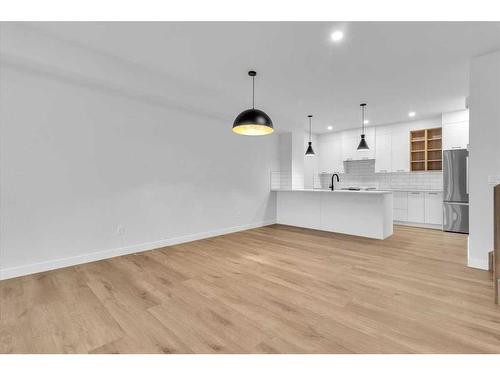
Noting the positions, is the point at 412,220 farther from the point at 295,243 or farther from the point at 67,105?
the point at 67,105

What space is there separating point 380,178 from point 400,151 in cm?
93

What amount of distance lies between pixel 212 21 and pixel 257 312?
108 inches

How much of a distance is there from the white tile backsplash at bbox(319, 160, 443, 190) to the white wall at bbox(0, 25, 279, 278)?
4.42 metres

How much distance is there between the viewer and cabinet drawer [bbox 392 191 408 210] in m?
6.17

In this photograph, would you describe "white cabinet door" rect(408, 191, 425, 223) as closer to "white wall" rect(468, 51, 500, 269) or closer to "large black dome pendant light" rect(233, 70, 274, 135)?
"white wall" rect(468, 51, 500, 269)

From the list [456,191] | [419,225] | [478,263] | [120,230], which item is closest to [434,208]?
[419,225]

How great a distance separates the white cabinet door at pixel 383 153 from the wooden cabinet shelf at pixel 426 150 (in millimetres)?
514

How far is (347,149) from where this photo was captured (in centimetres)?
725

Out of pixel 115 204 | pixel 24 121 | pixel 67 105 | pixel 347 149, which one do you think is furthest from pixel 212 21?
pixel 347 149

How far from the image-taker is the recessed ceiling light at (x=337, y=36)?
2510mm

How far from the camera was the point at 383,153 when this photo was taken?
6578 millimetres

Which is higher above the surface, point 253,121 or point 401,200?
point 253,121

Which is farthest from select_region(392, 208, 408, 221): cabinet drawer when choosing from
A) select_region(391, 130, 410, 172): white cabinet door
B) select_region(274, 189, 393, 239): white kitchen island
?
select_region(274, 189, 393, 239): white kitchen island

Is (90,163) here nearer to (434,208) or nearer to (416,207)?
(416,207)
